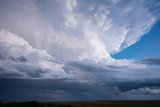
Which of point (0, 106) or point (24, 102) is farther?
point (24, 102)

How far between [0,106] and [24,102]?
22807 millimetres

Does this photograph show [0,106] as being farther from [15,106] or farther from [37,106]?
[37,106]

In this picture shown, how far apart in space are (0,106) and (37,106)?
1105 inches

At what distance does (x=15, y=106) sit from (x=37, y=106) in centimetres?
2058

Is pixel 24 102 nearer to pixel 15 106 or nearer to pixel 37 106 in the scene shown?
pixel 15 106

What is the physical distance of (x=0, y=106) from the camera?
178 m

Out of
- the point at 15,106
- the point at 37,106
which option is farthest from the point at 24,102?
the point at 37,106

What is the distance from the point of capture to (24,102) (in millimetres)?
195750

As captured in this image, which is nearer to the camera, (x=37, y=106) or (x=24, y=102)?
(x=37, y=106)

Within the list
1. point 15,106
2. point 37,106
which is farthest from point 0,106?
point 37,106

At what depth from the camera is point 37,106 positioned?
176750 mm
